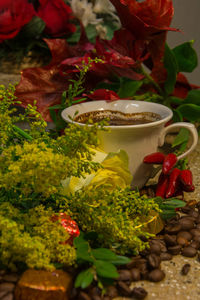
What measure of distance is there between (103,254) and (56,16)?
650mm

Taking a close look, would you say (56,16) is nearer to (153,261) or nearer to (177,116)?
(177,116)

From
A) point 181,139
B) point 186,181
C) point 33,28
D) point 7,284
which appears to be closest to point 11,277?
point 7,284

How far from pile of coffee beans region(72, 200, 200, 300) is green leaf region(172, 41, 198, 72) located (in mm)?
364

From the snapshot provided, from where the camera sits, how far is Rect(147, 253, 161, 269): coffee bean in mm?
452

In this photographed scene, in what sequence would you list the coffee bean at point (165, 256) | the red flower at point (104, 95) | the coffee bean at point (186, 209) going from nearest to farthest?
the coffee bean at point (165, 256)
the coffee bean at point (186, 209)
the red flower at point (104, 95)

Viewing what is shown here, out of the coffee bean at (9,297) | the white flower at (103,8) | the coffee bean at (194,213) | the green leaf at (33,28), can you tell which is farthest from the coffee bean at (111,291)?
the white flower at (103,8)

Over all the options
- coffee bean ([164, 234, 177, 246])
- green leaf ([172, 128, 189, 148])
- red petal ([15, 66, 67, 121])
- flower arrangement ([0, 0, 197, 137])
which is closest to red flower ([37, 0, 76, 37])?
flower arrangement ([0, 0, 197, 137])

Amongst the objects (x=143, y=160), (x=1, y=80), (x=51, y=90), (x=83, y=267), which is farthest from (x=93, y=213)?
(x=1, y=80)

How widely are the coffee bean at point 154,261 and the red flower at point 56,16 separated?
0.64m

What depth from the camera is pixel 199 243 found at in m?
0.51

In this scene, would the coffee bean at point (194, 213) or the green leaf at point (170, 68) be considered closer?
the coffee bean at point (194, 213)

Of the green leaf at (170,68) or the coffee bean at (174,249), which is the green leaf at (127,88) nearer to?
the green leaf at (170,68)

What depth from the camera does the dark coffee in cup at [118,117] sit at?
0.65 m

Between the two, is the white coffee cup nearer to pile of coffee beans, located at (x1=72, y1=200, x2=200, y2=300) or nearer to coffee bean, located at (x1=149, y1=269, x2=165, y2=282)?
pile of coffee beans, located at (x1=72, y1=200, x2=200, y2=300)
